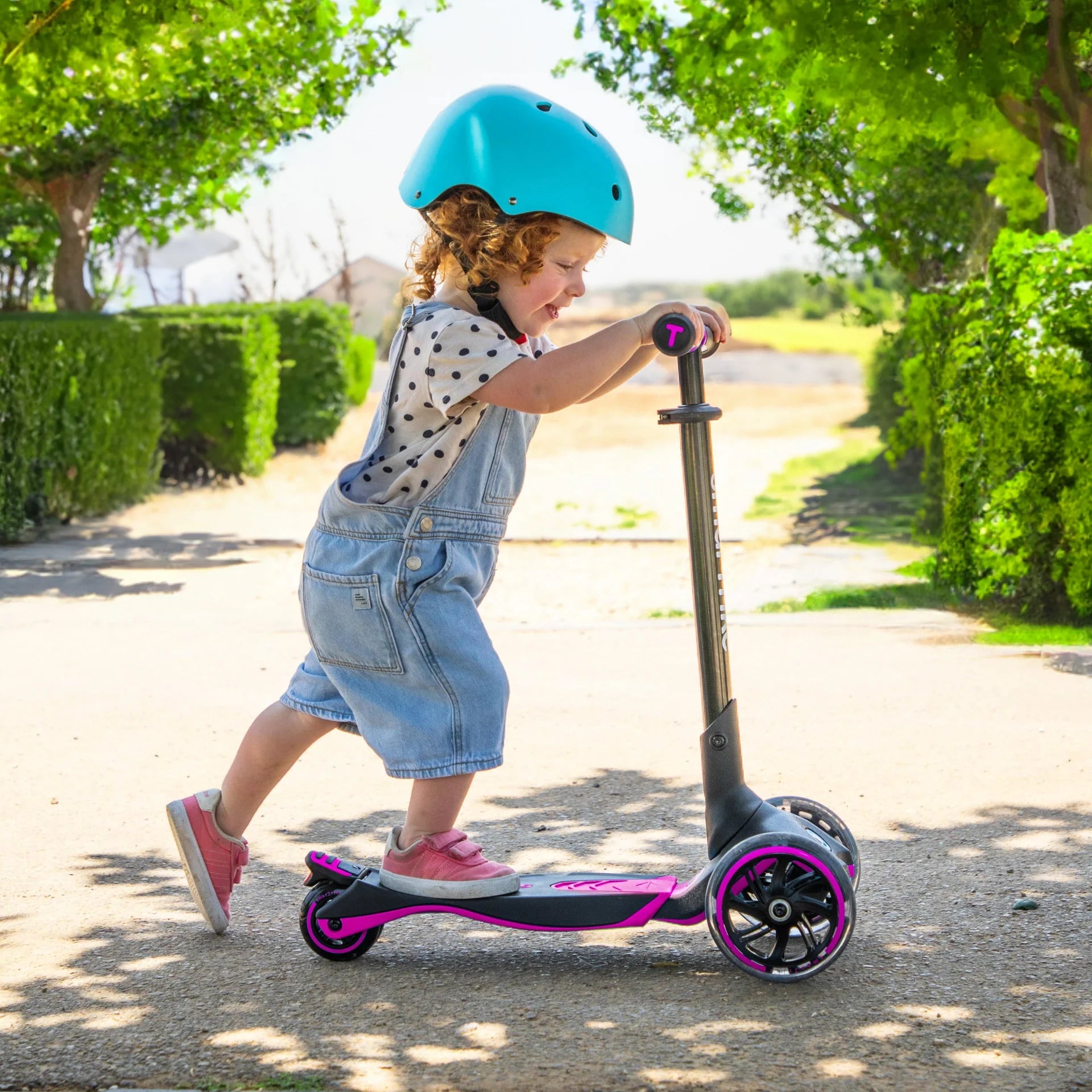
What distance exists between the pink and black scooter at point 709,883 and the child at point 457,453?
6 cm

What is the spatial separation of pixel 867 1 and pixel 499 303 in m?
4.86

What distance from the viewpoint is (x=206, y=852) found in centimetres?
312

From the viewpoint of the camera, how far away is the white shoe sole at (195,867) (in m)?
3.11

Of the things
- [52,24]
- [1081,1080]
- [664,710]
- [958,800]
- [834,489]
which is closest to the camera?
[1081,1080]

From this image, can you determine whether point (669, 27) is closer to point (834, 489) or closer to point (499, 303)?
point (834, 489)

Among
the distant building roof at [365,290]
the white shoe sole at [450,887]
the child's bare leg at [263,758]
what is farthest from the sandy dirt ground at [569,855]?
the distant building roof at [365,290]

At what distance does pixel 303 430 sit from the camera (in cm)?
1625

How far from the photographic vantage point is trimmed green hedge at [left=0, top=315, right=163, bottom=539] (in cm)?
1019

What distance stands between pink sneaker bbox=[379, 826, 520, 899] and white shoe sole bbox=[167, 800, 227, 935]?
0.40m

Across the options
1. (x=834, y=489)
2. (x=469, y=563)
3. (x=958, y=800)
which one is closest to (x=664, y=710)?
(x=958, y=800)

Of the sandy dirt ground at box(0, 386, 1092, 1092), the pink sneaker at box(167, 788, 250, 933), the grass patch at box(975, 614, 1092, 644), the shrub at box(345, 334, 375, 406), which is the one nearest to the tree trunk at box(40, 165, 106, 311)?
the sandy dirt ground at box(0, 386, 1092, 1092)

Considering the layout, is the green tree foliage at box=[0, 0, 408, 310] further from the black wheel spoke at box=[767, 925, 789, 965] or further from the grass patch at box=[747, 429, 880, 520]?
the black wheel spoke at box=[767, 925, 789, 965]

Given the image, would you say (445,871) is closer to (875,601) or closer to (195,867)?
(195,867)

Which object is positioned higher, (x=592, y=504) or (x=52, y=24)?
(x=52, y=24)
